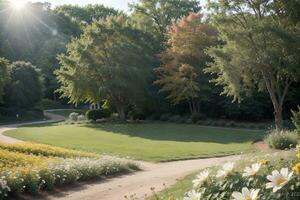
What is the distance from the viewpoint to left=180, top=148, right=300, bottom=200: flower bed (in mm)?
4254

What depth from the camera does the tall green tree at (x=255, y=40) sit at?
2505 centimetres

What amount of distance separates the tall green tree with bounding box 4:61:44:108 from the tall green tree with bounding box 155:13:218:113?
19798 mm

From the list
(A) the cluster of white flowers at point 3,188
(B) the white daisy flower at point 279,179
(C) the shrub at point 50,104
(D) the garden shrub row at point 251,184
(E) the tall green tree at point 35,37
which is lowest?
(A) the cluster of white flowers at point 3,188

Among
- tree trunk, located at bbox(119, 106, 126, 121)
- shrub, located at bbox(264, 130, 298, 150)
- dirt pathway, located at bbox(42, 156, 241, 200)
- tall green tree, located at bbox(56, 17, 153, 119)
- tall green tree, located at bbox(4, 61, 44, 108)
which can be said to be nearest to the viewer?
dirt pathway, located at bbox(42, 156, 241, 200)

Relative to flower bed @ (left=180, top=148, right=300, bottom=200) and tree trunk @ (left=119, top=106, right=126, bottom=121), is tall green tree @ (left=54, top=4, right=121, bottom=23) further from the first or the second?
flower bed @ (left=180, top=148, right=300, bottom=200)

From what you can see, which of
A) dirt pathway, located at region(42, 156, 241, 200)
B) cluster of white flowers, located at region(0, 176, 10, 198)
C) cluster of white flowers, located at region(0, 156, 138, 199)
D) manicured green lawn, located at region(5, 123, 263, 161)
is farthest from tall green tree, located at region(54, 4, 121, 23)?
cluster of white flowers, located at region(0, 176, 10, 198)

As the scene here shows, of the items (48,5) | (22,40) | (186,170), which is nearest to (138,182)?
(186,170)

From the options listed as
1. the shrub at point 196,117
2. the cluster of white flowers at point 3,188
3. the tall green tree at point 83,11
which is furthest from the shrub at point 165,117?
the tall green tree at point 83,11

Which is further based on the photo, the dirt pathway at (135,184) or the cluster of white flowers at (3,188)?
the dirt pathway at (135,184)

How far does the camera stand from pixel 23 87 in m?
54.1

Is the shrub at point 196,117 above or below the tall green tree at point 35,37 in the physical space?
below

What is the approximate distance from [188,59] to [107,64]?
22.4ft

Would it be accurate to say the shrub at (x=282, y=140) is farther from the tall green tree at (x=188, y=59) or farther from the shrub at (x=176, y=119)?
the shrub at (x=176, y=119)

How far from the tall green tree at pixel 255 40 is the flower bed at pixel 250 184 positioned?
20193 millimetres
